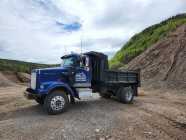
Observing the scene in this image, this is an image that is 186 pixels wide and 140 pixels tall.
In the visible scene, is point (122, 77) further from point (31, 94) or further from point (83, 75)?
point (31, 94)

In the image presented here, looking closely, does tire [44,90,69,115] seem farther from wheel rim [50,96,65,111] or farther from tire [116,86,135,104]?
tire [116,86,135,104]

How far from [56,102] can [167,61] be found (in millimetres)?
15166

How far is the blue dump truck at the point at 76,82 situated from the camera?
27.0 ft

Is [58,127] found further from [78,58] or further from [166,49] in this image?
[166,49]

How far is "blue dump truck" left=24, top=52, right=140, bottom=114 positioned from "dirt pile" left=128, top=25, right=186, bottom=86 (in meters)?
7.01

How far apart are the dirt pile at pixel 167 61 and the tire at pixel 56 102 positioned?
37.0 ft

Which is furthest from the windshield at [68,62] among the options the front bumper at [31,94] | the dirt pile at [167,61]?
the dirt pile at [167,61]

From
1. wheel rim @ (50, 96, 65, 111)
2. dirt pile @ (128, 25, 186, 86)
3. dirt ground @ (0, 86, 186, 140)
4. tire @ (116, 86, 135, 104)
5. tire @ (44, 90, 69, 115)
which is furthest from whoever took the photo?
dirt pile @ (128, 25, 186, 86)

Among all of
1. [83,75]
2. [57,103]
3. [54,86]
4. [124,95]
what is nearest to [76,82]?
[83,75]

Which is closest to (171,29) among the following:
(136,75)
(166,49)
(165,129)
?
(166,49)

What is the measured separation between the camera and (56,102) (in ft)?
26.8

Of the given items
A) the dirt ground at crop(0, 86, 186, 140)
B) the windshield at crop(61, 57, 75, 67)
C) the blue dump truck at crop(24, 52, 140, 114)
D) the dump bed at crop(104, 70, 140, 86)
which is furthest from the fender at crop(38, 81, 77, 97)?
the dump bed at crop(104, 70, 140, 86)

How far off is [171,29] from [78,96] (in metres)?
21.6

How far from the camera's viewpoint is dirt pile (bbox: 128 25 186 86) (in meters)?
17.9
